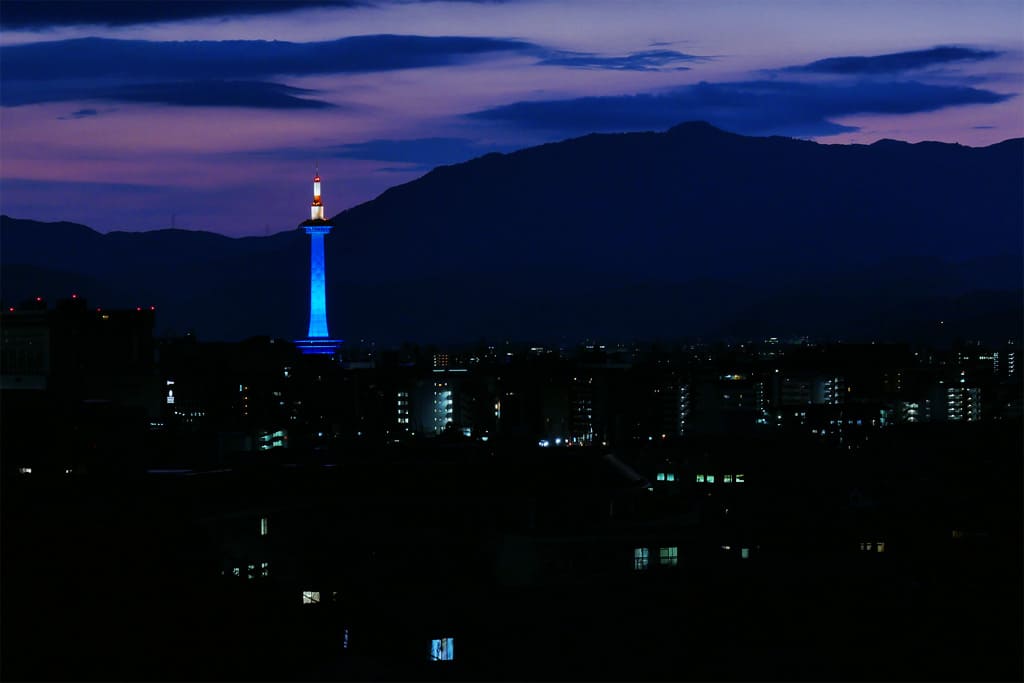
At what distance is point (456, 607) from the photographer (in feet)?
57.0

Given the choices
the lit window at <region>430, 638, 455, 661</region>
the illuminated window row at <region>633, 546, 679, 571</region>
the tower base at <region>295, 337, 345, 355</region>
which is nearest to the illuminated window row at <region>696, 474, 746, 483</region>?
the illuminated window row at <region>633, 546, 679, 571</region>

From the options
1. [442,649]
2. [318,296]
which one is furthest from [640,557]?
[318,296]

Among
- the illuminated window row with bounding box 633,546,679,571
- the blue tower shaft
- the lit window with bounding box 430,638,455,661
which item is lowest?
the lit window with bounding box 430,638,455,661

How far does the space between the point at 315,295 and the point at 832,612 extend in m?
77.3

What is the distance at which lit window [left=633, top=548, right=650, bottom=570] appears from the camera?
1914cm

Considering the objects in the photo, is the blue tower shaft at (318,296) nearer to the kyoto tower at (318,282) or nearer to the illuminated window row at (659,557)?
the kyoto tower at (318,282)

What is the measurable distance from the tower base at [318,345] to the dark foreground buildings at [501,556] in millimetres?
48501

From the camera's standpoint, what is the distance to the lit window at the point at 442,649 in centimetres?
1533

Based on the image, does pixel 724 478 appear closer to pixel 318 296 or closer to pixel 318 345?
pixel 318 345

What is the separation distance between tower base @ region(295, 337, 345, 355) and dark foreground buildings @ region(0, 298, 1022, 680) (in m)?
48.5

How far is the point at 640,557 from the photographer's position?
1928 centimetres

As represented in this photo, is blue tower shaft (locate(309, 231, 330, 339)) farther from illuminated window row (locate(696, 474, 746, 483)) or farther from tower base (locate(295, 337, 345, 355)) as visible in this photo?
illuminated window row (locate(696, 474, 746, 483))

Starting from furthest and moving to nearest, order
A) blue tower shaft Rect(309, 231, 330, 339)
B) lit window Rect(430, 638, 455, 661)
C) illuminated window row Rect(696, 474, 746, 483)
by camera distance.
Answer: blue tower shaft Rect(309, 231, 330, 339) < illuminated window row Rect(696, 474, 746, 483) < lit window Rect(430, 638, 455, 661)

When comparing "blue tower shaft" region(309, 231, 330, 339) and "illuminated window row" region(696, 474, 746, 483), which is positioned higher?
"blue tower shaft" region(309, 231, 330, 339)
